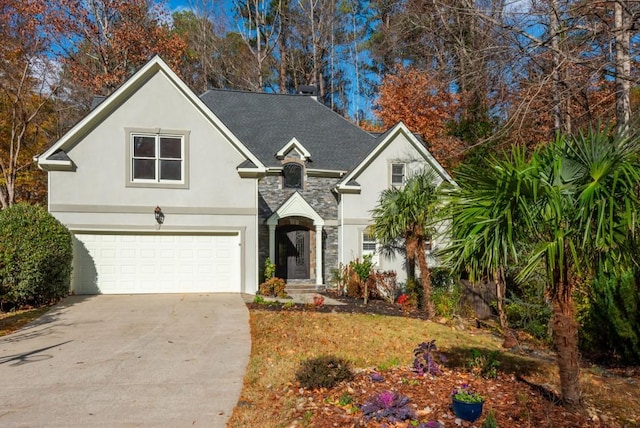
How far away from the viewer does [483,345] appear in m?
9.55

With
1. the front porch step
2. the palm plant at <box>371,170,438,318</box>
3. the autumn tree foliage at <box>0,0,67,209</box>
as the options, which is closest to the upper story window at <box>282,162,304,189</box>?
the front porch step

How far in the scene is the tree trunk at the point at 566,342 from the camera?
507cm

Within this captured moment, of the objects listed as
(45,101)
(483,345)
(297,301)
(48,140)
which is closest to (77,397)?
(483,345)

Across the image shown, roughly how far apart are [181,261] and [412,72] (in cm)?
1704

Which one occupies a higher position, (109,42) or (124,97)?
(109,42)

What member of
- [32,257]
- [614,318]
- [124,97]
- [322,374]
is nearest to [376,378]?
[322,374]

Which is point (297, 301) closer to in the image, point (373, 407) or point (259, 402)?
point (259, 402)

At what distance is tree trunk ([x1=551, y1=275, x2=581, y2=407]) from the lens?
5074mm

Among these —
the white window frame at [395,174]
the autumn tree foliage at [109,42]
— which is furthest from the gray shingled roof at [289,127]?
the autumn tree foliage at [109,42]

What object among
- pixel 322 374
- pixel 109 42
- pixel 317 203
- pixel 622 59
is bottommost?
pixel 322 374

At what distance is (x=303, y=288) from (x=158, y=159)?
22.8 feet

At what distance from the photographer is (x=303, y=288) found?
58.1 feet

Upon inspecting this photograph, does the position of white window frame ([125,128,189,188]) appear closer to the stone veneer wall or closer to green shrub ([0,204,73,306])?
green shrub ([0,204,73,306])

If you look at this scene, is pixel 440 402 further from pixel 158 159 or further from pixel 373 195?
pixel 373 195
